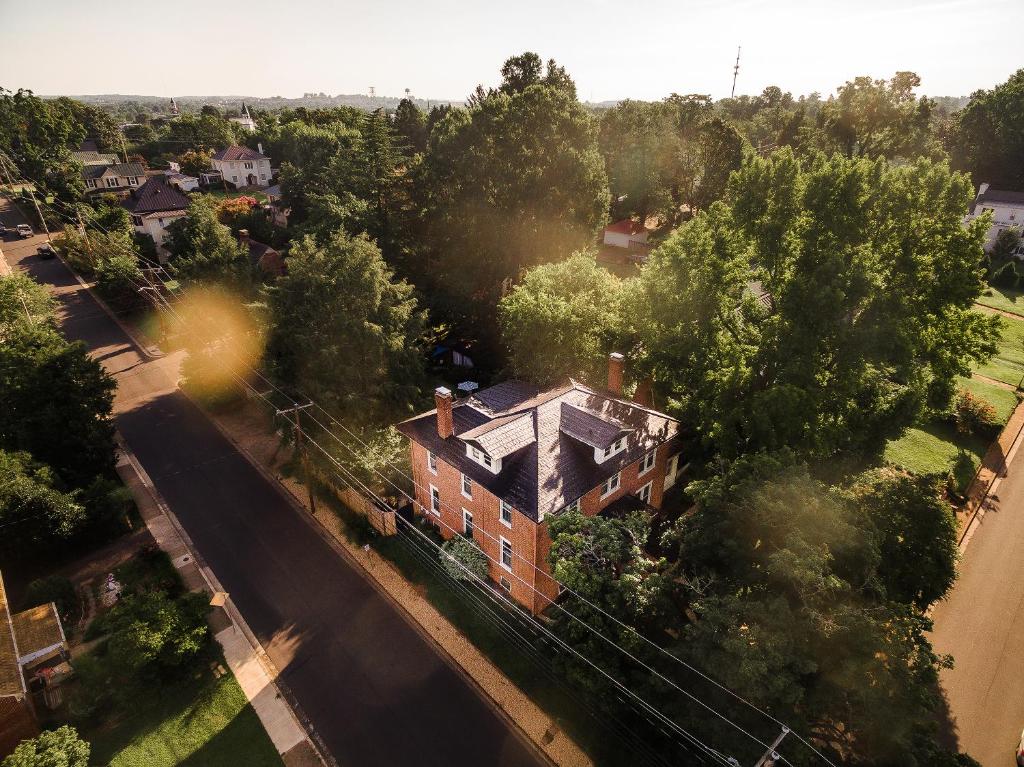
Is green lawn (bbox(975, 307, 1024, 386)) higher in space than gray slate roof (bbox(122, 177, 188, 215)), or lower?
lower

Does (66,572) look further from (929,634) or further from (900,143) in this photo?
(900,143)

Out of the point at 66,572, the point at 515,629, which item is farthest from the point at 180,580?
the point at 515,629

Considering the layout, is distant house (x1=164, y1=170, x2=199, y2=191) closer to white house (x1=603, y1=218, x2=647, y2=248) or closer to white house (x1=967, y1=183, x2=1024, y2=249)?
white house (x1=603, y1=218, x2=647, y2=248)

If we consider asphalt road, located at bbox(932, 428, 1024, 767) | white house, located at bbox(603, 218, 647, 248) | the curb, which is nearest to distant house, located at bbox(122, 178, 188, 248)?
the curb

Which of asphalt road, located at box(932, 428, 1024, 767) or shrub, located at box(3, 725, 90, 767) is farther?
asphalt road, located at box(932, 428, 1024, 767)

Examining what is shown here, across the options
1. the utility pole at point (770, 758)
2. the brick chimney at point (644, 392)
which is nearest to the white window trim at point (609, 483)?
the brick chimney at point (644, 392)

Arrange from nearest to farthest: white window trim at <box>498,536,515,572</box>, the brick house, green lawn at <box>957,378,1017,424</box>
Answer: the brick house
white window trim at <box>498,536,515,572</box>
green lawn at <box>957,378,1017,424</box>
